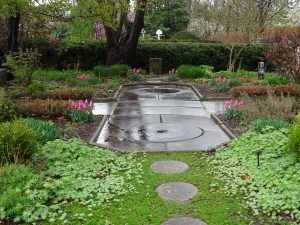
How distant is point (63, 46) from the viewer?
18.3 m

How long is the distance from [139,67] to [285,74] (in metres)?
8.07

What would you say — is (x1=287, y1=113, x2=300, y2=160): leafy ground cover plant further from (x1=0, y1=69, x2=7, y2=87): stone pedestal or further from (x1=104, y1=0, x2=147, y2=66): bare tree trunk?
(x1=104, y1=0, x2=147, y2=66): bare tree trunk

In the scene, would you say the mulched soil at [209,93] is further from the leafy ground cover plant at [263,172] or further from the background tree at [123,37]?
Answer: the leafy ground cover plant at [263,172]

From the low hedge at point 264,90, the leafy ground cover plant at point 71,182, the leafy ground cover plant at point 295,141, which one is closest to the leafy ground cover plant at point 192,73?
the low hedge at point 264,90

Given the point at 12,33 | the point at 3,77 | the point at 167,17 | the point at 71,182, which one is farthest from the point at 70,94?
the point at 167,17

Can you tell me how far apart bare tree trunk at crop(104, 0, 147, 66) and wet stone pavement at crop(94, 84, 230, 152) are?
5.64m

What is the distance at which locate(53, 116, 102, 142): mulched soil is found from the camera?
7.42m

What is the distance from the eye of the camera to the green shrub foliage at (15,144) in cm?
533

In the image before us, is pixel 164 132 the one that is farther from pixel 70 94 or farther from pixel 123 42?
pixel 123 42

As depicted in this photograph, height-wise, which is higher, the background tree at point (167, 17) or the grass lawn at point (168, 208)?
the background tree at point (167, 17)

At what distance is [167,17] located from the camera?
34156 millimetres

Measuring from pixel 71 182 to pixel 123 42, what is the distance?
45.9 ft

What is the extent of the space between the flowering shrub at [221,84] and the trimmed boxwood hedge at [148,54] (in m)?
5.64

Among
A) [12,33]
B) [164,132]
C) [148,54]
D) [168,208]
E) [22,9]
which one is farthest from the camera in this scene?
[148,54]
